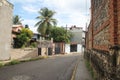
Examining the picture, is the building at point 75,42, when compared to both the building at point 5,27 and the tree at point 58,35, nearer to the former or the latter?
the tree at point 58,35

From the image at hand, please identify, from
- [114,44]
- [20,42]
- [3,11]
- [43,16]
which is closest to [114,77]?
[114,44]

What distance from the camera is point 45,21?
61.8m

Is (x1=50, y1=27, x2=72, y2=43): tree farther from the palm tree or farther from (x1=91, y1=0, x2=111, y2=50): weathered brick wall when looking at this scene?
(x1=91, y1=0, x2=111, y2=50): weathered brick wall

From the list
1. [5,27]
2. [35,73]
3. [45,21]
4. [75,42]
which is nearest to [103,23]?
[35,73]

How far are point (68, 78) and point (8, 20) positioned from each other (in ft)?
58.2

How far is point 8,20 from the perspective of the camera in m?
29.8

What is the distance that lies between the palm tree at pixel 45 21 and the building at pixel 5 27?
30473mm

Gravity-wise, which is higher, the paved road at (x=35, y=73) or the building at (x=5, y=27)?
the building at (x=5, y=27)

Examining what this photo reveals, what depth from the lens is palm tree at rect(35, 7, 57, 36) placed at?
61.2m

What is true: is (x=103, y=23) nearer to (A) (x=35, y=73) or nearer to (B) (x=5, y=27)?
(A) (x=35, y=73)

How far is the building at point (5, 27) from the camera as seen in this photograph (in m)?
27.9

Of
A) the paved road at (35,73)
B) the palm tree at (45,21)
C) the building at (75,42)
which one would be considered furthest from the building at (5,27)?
the building at (75,42)

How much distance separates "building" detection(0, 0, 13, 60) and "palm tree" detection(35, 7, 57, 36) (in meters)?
30.5

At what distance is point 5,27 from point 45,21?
33184 millimetres
